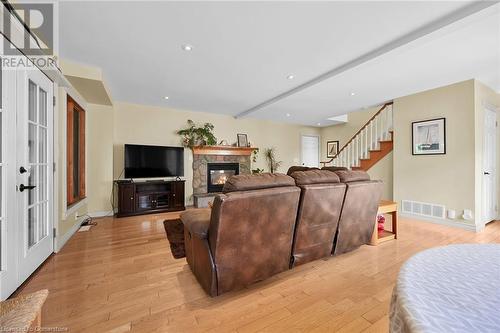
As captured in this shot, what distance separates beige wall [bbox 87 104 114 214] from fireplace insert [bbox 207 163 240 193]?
7.36ft

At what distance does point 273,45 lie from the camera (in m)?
2.55

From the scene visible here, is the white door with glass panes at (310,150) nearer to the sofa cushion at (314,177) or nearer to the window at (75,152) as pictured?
the sofa cushion at (314,177)

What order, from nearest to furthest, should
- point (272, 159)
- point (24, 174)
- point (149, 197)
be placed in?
point (24, 174) < point (149, 197) < point (272, 159)

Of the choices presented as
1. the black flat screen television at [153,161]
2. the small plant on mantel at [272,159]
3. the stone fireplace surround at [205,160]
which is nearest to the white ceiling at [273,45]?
the black flat screen television at [153,161]

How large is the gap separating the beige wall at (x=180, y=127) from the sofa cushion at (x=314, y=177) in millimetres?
4070

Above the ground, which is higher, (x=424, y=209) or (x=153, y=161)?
(x=153, y=161)

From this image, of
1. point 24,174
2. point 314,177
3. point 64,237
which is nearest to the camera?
point 24,174

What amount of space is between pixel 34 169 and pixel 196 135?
356 centimetres

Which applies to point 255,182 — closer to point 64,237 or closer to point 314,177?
point 314,177

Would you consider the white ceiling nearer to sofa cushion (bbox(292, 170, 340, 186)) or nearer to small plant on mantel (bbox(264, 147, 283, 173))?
sofa cushion (bbox(292, 170, 340, 186))

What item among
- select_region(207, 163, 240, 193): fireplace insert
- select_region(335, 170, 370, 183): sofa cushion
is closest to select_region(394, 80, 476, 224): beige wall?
select_region(335, 170, 370, 183): sofa cushion

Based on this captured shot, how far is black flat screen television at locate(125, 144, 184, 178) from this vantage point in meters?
4.61

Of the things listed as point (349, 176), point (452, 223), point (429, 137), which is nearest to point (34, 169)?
point (349, 176)

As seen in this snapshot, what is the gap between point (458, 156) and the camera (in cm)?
369
